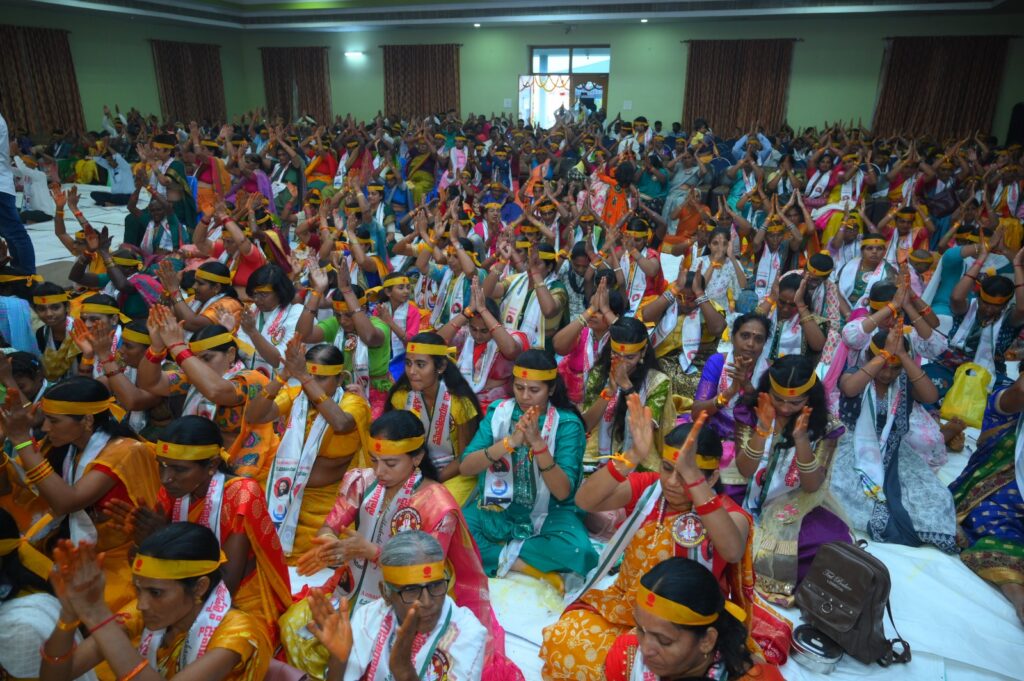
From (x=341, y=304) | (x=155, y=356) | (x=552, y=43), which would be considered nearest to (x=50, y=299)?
(x=155, y=356)

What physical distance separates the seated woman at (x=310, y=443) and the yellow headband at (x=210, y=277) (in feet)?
4.75

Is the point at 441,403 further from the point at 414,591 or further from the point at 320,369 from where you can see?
the point at 414,591

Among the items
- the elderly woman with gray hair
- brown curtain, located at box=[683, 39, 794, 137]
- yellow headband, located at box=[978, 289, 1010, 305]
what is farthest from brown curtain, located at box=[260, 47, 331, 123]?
the elderly woman with gray hair

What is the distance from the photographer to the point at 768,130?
15.1 metres

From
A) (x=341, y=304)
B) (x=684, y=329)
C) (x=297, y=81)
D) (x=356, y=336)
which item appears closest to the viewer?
(x=356, y=336)

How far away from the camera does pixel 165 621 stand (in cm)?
168

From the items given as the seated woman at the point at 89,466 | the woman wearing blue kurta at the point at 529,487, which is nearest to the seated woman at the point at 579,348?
the woman wearing blue kurta at the point at 529,487

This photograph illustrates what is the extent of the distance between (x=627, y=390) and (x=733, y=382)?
0.47 meters

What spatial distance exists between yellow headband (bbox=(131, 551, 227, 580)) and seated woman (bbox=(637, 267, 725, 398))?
2.84m

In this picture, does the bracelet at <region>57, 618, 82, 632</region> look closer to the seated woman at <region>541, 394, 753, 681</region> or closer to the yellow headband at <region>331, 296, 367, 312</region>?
the seated woman at <region>541, 394, 753, 681</region>

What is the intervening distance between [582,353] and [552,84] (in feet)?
48.1

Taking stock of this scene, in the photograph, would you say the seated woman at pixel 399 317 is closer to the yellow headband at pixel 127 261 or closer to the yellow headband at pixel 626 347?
the yellow headband at pixel 626 347

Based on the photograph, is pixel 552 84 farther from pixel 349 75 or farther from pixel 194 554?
pixel 194 554

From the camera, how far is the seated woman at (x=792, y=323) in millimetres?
3744
